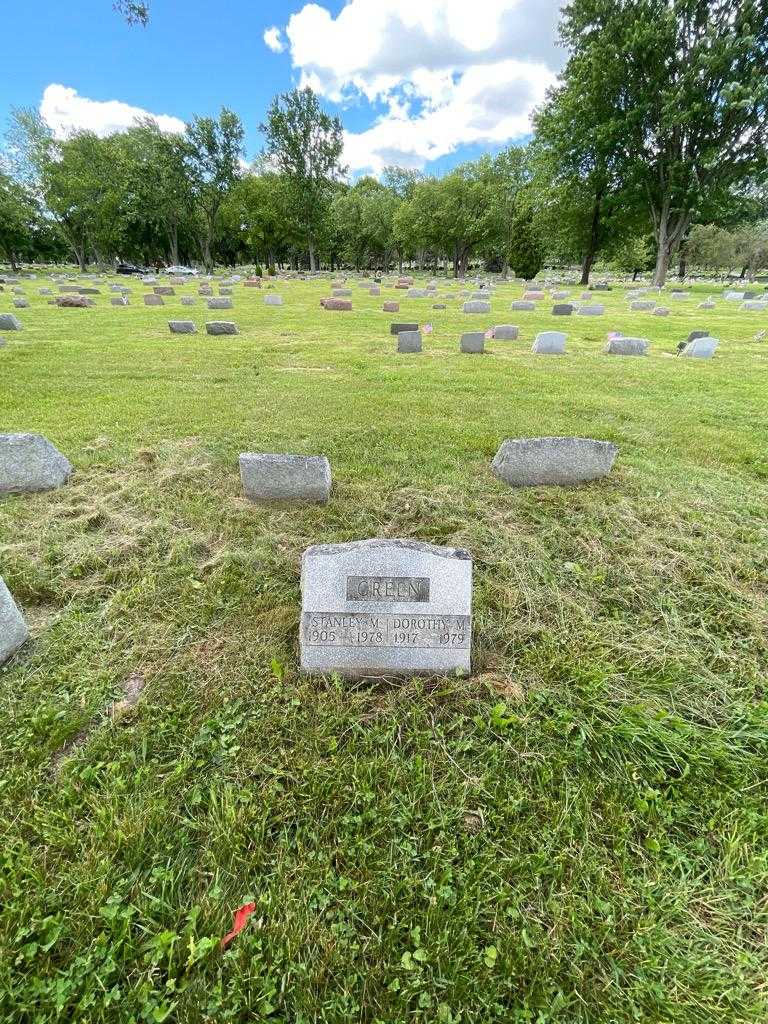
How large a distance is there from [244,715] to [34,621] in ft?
4.58

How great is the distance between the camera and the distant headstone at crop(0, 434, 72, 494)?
3.47 metres

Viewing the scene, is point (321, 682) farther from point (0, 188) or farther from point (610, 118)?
point (0, 188)

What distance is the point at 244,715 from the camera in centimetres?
196

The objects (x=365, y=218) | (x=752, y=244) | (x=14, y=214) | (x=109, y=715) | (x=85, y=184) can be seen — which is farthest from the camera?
(x=365, y=218)

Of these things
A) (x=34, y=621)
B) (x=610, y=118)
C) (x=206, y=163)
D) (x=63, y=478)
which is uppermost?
(x=206, y=163)

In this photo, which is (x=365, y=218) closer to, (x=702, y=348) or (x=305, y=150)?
(x=305, y=150)

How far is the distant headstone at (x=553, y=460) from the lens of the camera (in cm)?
362

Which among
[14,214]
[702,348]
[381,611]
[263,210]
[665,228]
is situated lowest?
[381,611]

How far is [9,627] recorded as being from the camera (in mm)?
2191

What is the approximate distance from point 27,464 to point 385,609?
10.7ft

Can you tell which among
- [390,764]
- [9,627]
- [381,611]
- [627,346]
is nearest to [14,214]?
[627,346]

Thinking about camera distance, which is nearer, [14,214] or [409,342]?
[409,342]

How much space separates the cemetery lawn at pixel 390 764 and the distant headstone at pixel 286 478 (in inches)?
5.8

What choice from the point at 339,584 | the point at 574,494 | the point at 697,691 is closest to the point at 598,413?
Result: the point at 574,494
